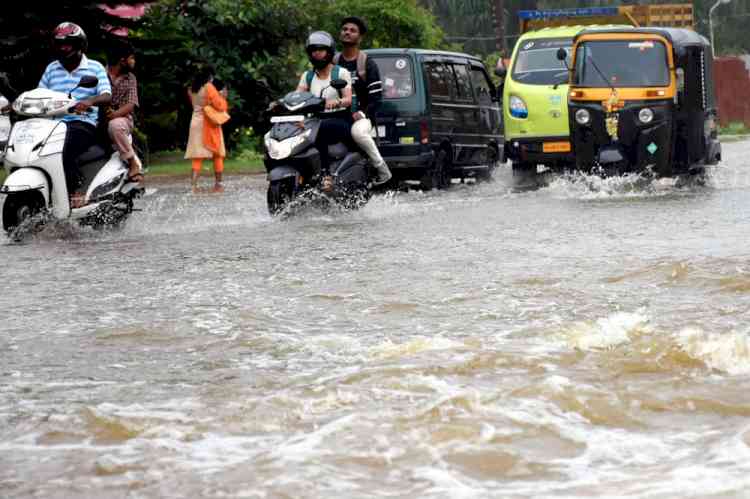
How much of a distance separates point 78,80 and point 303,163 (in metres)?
2.05

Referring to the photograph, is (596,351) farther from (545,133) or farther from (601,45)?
(545,133)

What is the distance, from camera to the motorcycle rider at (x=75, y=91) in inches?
464

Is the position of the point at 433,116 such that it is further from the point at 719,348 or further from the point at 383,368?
the point at 383,368

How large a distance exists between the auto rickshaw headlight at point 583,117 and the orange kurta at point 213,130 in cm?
548

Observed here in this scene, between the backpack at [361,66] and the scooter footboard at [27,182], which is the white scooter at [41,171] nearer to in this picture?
the scooter footboard at [27,182]

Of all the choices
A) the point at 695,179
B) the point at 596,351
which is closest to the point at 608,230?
the point at 596,351

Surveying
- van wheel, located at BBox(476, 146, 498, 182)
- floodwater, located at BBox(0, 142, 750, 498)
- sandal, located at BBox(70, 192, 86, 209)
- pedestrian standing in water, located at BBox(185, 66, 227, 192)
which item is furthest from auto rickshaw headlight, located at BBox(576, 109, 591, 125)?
sandal, located at BBox(70, 192, 86, 209)

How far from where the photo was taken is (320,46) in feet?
44.0

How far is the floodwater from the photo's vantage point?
161 inches

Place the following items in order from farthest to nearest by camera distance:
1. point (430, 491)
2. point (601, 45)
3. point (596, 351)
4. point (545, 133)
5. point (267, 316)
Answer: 1. point (545, 133)
2. point (601, 45)
3. point (267, 316)
4. point (596, 351)
5. point (430, 491)

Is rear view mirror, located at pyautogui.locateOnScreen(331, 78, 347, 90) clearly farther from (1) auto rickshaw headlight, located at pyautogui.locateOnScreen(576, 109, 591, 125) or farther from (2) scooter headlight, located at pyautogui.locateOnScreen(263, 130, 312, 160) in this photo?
(1) auto rickshaw headlight, located at pyautogui.locateOnScreen(576, 109, 591, 125)

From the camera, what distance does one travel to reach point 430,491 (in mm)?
3852

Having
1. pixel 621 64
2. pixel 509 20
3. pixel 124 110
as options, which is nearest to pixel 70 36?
pixel 124 110

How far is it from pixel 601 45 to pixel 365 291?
962 cm
